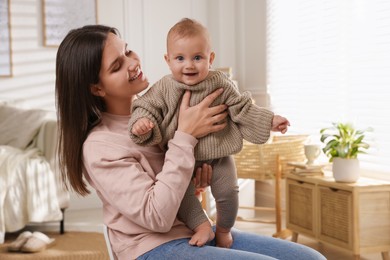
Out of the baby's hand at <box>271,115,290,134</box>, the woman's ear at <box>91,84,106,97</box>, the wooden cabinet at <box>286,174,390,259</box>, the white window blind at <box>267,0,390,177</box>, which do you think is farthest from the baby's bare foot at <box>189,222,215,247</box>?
the white window blind at <box>267,0,390,177</box>

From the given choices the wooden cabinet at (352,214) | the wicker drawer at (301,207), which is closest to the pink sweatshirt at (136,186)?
the wooden cabinet at (352,214)

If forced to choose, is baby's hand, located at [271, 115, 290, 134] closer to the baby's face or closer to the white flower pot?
the baby's face

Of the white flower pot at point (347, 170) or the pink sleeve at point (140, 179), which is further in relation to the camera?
the white flower pot at point (347, 170)

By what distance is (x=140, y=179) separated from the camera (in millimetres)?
1328

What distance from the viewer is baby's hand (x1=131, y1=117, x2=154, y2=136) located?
4.46 ft

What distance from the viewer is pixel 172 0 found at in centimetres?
Result: 577

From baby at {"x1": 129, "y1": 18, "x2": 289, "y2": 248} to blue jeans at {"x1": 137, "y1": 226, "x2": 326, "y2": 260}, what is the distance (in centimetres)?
6

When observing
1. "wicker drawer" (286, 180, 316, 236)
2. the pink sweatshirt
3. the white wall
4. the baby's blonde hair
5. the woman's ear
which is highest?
the white wall

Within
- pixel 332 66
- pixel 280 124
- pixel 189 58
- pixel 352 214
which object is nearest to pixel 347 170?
pixel 352 214

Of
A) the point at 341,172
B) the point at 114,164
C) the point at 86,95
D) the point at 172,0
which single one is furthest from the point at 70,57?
the point at 172,0

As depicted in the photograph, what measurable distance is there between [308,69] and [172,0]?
1.99m

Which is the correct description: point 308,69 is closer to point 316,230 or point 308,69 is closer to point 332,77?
point 332,77

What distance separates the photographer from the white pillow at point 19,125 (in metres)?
4.39

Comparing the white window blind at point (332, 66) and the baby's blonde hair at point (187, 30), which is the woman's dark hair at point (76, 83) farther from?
the white window blind at point (332, 66)
